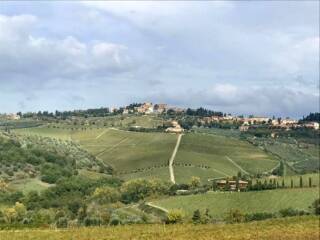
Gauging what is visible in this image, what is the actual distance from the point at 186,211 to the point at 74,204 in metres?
25.0

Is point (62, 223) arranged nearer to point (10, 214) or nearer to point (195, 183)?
point (10, 214)

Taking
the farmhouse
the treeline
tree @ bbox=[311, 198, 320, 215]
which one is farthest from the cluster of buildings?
the treeline

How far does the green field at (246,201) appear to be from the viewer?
387 ft

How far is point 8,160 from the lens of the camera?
5930 inches

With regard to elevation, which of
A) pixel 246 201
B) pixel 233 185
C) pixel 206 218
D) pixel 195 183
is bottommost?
pixel 246 201

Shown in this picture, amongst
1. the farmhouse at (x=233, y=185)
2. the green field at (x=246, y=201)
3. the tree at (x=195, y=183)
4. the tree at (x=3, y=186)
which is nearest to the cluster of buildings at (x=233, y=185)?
the farmhouse at (x=233, y=185)

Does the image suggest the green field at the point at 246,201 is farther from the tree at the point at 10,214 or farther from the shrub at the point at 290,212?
the tree at the point at 10,214

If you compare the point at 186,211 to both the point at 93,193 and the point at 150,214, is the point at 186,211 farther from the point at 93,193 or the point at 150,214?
the point at 93,193

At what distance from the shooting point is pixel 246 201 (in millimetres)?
124188

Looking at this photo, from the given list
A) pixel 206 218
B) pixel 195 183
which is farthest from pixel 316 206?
pixel 195 183

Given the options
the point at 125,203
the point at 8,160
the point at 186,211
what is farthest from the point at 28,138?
the point at 186,211

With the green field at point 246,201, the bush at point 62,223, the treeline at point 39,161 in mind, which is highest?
the treeline at point 39,161

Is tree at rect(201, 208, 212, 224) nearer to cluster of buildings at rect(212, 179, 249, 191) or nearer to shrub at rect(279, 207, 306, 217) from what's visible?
shrub at rect(279, 207, 306, 217)

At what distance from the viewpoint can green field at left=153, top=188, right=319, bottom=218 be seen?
11800 centimetres
